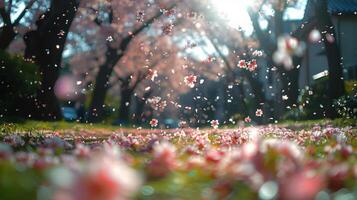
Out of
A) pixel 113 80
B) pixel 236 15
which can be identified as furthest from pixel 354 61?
pixel 113 80

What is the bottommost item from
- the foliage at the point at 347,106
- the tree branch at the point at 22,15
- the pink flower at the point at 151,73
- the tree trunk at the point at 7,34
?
the foliage at the point at 347,106

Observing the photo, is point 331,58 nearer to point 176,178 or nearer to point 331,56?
point 331,56

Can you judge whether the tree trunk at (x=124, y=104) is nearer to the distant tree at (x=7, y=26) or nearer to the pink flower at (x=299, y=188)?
the distant tree at (x=7, y=26)

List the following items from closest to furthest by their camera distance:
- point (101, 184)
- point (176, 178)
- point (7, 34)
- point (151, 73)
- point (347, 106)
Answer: point (101, 184), point (176, 178), point (151, 73), point (347, 106), point (7, 34)

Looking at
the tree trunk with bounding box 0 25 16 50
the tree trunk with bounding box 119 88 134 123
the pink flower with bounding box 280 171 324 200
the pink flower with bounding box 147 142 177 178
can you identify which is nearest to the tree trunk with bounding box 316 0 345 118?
the tree trunk with bounding box 0 25 16 50

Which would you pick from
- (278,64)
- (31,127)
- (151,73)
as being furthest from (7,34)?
(278,64)

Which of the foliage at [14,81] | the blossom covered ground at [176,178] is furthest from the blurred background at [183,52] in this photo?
the blossom covered ground at [176,178]
